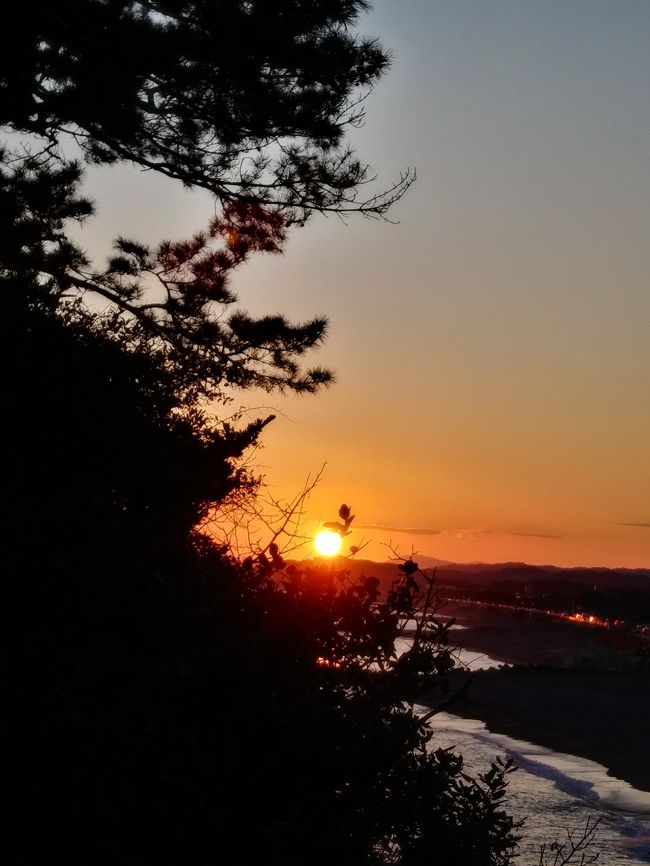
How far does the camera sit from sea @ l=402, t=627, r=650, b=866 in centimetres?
1112


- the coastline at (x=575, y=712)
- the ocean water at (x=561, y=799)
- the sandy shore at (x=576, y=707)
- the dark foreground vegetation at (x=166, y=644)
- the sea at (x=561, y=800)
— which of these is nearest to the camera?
the dark foreground vegetation at (x=166, y=644)

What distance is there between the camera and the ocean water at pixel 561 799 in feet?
36.8

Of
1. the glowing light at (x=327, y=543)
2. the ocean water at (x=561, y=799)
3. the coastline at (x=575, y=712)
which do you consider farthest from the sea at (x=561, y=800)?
the glowing light at (x=327, y=543)

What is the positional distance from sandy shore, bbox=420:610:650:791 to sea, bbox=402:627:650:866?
59 cm

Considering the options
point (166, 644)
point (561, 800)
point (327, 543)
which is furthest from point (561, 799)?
point (166, 644)

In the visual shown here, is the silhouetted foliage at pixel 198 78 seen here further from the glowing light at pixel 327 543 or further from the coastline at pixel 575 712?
the coastline at pixel 575 712

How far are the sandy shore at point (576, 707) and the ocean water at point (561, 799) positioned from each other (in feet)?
2.06

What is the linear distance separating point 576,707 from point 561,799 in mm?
10345

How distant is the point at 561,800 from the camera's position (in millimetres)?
13789

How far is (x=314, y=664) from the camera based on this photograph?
5172mm

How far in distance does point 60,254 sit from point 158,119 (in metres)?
2.93

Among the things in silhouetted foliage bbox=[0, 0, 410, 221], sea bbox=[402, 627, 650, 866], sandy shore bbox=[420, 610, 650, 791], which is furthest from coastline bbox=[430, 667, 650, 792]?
silhouetted foliage bbox=[0, 0, 410, 221]

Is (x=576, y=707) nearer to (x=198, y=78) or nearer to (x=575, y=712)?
(x=575, y=712)

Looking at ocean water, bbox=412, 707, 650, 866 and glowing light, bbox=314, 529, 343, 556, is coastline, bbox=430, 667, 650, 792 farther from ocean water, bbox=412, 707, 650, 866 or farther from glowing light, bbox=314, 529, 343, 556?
glowing light, bbox=314, 529, 343, 556
